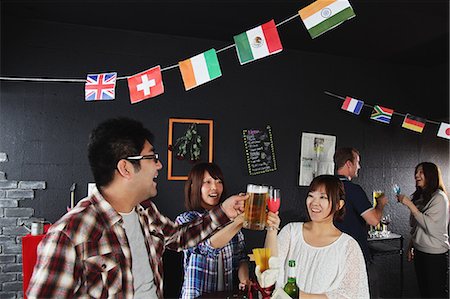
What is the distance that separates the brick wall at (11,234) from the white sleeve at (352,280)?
2822 millimetres

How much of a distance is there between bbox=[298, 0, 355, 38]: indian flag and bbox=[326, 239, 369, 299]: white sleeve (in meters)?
1.19

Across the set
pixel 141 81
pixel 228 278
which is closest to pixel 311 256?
pixel 228 278

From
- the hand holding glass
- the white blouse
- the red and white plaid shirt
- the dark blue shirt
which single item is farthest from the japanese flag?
the red and white plaid shirt

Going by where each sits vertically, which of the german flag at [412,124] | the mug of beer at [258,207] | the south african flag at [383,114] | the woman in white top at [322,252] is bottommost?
the woman in white top at [322,252]

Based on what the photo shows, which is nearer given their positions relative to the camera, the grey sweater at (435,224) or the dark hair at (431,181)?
the grey sweater at (435,224)

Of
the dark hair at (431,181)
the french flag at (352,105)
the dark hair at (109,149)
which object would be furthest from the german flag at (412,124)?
the dark hair at (109,149)

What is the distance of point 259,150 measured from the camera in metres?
4.21

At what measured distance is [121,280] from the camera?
1.29 meters

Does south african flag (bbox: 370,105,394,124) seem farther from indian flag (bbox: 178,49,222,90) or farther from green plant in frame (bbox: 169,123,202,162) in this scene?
indian flag (bbox: 178,49,222,90)

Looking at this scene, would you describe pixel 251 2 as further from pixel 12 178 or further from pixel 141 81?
pixel 12 178

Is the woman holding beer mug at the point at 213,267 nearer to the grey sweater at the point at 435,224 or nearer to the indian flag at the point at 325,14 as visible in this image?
the indian flag at the point at 325,14

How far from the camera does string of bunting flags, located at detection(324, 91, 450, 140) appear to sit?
4.43 meters

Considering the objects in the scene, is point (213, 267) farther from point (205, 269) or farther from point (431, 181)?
point (431, 181)

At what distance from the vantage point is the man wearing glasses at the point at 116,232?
1.16 meters
